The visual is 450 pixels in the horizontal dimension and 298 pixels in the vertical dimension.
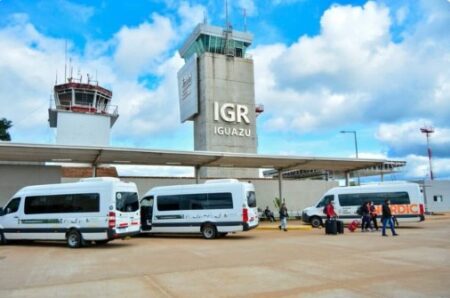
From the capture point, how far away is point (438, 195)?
143 ft

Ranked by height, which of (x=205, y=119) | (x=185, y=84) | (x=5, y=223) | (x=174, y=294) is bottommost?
(x=174, y=294)

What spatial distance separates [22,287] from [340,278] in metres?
6.00

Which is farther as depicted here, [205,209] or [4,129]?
[4,129]

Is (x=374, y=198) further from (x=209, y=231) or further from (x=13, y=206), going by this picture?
(x=13, y=206)

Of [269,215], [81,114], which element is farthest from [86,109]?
[269,215]

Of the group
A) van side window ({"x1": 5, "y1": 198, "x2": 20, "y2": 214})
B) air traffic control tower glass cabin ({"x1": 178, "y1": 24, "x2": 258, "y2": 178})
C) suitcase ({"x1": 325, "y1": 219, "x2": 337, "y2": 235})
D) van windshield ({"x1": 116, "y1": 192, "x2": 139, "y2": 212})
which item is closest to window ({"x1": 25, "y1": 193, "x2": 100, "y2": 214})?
van side window ({"x1": 5, "y1": 198, "x2": 20, "y2": 214})

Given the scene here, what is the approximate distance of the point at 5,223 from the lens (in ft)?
54.8

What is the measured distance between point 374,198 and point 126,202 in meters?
13.3

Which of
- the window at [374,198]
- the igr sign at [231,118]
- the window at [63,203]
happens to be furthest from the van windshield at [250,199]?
the igr sign at [231,118]

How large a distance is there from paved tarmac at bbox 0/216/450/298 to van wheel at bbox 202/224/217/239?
138 inches

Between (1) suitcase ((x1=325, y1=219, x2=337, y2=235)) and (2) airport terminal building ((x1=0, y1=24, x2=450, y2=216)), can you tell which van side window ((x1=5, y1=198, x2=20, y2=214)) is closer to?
(2) airport terminal building ((x1=0, y1=24, x2=450, y2=216))

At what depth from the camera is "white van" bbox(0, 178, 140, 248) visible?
1484cm

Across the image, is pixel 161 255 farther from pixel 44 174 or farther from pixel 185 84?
pixel 185 84

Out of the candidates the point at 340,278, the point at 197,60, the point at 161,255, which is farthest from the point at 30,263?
the point at 197,60
